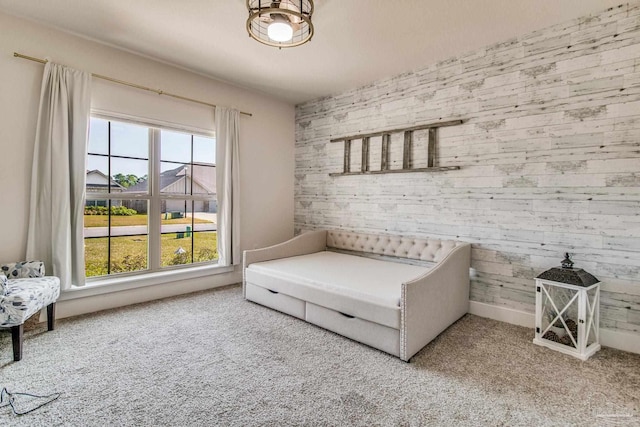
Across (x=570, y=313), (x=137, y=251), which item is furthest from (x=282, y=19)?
(x=570, y=313)

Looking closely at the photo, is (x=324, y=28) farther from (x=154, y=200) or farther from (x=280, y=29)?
(x=154, y=200)

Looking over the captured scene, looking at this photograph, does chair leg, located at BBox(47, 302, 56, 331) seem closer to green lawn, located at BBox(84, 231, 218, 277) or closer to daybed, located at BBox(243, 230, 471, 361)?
green lawn, located at BBox(84, 231, 218, 277)

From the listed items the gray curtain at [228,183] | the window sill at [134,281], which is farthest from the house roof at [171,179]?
the window sill at [134,281]

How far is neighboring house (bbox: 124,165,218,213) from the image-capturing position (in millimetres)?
3527

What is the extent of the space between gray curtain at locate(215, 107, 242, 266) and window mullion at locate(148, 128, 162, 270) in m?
0.69

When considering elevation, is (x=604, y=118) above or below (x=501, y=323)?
above

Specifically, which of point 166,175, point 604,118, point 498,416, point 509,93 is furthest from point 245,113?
point 498,416

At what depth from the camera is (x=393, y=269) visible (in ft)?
10.7

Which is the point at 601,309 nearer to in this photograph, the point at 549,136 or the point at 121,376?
the point at 549,136

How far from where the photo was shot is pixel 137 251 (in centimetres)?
353

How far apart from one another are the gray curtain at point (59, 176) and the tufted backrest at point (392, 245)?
2.90 meters

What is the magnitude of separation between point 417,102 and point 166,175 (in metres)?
3.09

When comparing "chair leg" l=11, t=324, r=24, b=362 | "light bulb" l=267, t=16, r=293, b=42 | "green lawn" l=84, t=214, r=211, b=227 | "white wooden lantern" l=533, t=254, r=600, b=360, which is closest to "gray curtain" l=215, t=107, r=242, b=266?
"green lawn" l=84, t=214, r=211, b=227

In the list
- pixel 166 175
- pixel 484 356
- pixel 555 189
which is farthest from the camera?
pixel 166 175
